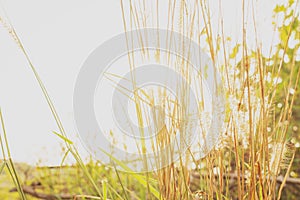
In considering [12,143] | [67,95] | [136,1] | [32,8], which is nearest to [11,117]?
[12,143]

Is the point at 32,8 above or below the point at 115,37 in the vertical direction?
above

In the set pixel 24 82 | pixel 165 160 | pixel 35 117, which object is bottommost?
pixel 165 160

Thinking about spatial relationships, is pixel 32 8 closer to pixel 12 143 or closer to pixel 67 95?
pixel 67 95

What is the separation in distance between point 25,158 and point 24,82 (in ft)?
1.22

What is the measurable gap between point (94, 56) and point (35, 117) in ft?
3.39

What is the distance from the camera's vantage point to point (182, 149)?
68 cm

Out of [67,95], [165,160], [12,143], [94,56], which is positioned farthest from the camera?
[12,143]

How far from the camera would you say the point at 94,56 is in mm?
859

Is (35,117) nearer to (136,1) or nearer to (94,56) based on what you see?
(94,56)

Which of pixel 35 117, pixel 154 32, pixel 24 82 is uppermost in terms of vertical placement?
pixel 24 82

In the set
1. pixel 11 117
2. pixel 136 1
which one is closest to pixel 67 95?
pixel 11 117

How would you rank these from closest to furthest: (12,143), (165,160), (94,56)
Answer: (165,160) → (94,56) → (12,143)

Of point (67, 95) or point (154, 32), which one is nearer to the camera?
point (154, 32)

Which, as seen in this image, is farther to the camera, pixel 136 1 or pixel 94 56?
pixel 94 56
